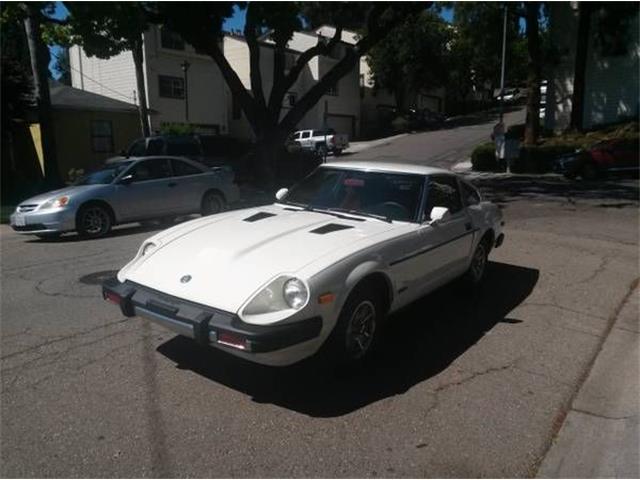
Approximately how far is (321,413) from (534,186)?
635 inches

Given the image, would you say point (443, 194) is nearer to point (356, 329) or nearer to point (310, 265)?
point (356, 329)

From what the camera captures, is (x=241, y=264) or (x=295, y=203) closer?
(x=241, y=264)

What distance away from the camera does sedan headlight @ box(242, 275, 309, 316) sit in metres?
3.59

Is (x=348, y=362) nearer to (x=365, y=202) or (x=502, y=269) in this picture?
(x=365, y=202)

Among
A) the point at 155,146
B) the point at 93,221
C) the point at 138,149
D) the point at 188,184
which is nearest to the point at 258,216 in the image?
the point at 93,221

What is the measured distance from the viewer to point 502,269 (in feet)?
24.9

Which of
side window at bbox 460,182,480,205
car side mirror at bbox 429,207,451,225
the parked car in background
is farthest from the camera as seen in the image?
the parked car in background

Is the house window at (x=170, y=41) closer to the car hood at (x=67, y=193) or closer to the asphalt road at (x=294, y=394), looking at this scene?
the car hood at (x=67, y=193)

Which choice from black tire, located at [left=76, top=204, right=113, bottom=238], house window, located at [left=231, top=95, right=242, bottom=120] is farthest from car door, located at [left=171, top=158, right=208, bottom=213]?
house window, located at [left=231, top=95, right=242, bottom=120]

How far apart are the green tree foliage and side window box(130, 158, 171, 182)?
39.1 m

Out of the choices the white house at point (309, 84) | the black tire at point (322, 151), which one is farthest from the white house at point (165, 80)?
the black tire at point (322, 151)

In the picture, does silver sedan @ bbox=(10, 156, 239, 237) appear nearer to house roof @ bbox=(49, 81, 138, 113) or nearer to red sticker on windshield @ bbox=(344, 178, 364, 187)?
red sticker on windshield @ bbox=(344, 178, 364, 187)

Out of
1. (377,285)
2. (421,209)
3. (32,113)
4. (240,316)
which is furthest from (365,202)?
(32,113)

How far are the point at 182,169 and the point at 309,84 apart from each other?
109ft
